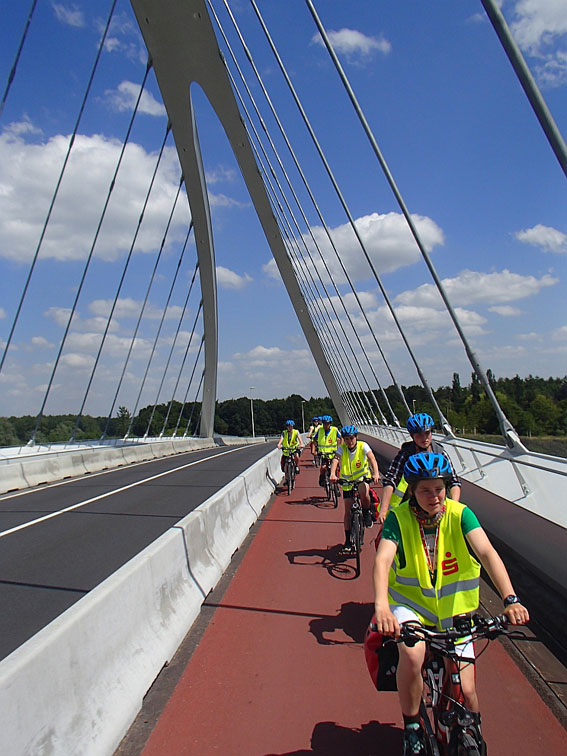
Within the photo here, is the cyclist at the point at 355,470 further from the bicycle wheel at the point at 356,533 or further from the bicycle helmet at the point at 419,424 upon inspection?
the bicycle helmet at the point at 419,424

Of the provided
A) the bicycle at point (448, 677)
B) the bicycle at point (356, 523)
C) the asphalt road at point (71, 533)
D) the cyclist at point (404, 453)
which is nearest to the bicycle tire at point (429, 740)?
the bicycle at point (448, 677)

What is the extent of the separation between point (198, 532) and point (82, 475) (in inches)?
558

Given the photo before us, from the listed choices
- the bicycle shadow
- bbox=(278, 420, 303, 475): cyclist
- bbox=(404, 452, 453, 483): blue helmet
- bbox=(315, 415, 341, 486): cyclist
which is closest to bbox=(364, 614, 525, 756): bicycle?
bbox=(404, 452, 453, 483): blue helmet

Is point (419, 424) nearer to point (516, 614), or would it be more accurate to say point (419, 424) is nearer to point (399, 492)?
point (399, 492)

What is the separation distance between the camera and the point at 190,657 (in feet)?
14.8

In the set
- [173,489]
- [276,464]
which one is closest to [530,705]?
[173,489]

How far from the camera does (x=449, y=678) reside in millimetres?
2752

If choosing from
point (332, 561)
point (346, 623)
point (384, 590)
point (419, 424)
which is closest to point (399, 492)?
point (419, 424)

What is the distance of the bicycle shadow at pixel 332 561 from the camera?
270 inches

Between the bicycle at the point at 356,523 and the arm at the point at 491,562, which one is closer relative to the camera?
the arm at the point at 491,562

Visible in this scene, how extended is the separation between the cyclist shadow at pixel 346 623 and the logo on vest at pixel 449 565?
2.13 m

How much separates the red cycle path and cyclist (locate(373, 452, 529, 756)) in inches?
29.8

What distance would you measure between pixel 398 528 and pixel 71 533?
24.2 ft

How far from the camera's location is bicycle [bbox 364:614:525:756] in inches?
101
